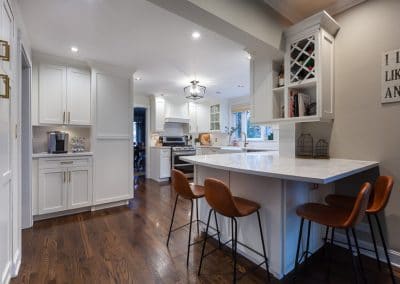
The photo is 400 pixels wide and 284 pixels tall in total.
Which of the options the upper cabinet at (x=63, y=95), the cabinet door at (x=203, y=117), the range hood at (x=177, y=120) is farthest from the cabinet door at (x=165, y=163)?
the upper cabinet at (x=63, y=95)

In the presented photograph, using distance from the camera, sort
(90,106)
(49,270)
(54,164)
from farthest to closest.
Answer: (90,106) → (54,164) → (49,270)

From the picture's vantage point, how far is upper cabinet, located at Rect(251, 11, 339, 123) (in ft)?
6.54

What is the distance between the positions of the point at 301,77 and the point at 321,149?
836 millimetres

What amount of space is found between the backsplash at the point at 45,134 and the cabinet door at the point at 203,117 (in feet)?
11.0

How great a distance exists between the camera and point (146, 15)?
2.09 metres

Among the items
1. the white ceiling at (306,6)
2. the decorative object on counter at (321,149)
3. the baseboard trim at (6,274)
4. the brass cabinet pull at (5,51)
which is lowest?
the baseboard trim at (6,274)

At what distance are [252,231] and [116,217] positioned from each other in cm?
203

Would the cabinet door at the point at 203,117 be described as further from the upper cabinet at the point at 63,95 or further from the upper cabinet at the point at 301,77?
the upper cabinet at the point at 301,77

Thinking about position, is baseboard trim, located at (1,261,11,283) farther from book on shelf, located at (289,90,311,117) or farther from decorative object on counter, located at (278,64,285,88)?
decorative object on counter, located at (278,64,285,88)

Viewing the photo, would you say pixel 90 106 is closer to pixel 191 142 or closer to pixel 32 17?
pixel 32 17

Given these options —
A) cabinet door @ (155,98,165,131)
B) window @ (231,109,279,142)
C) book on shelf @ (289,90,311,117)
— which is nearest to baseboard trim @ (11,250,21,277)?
book on shelf @ (289,90,311,117)

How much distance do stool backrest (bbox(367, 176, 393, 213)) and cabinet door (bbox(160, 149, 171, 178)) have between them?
14.1 ft

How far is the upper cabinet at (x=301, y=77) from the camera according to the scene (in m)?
1.99

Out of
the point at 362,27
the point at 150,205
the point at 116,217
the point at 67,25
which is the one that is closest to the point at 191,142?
the point at 150,205
